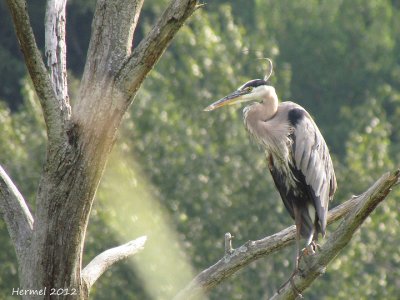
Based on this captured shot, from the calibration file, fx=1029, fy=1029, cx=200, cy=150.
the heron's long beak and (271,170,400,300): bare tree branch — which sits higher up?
the heron's long beak

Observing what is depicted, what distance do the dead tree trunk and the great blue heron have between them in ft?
6.09

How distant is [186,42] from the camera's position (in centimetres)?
2005

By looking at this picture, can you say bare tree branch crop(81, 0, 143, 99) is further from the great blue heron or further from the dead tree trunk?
the great blue heron

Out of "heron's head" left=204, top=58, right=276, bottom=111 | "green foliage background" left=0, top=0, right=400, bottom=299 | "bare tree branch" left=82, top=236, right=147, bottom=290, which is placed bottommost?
"green foliage background" left=0, top=0, right=400, bottom=299

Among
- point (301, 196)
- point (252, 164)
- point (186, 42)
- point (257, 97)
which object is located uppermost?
point (257, 97)

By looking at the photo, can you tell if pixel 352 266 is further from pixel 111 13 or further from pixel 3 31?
pixel 3 31

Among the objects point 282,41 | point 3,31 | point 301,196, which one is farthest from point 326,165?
point 282,41

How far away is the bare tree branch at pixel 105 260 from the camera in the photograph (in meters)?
4.84

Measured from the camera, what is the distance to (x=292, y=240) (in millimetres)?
5398

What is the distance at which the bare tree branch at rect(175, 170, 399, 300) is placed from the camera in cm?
449

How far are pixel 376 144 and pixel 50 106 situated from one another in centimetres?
1339

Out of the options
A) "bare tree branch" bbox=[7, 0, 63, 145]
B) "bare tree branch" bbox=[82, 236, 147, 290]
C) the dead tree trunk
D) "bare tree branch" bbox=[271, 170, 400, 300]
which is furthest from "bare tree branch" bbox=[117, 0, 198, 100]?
"bare tree branch" bbox=[271, 170, 400, 300]

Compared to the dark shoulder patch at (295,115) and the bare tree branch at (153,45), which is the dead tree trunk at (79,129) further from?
the dark shoulder patch at (295,115)

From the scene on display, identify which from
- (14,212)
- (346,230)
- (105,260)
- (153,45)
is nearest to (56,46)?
(153,45)
